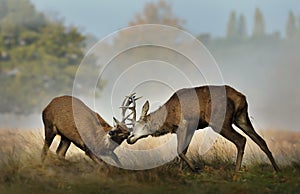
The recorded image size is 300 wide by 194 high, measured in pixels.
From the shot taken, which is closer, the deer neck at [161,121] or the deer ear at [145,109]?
the deer ear at [145,109]

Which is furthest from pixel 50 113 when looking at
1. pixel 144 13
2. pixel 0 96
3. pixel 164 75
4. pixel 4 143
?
pixel 0 96

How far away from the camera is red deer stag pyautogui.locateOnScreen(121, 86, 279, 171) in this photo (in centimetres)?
762

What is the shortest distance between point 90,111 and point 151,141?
4.04 feet

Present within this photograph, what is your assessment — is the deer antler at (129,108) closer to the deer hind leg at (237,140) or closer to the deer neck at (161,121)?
the deer neck at (161,121)

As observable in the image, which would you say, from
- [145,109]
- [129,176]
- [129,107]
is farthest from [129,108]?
[129,176]

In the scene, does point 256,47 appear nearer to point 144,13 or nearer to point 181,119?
point 144,13

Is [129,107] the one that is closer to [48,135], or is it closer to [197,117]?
[197,117]

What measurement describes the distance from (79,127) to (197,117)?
158 cm

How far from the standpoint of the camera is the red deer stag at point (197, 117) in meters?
7.62

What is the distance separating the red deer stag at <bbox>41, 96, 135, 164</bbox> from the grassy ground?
0.79 ft

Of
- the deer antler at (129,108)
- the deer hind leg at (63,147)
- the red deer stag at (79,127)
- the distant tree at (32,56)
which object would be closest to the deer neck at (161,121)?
the deer antler at (129,108)

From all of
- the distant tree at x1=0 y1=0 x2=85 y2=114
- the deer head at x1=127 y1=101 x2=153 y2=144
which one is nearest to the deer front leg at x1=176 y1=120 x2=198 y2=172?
the deer head at x1=127 y1=101 x2=153 y2=144

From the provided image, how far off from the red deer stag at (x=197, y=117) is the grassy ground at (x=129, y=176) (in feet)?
0.96

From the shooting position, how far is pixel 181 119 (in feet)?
25.5
